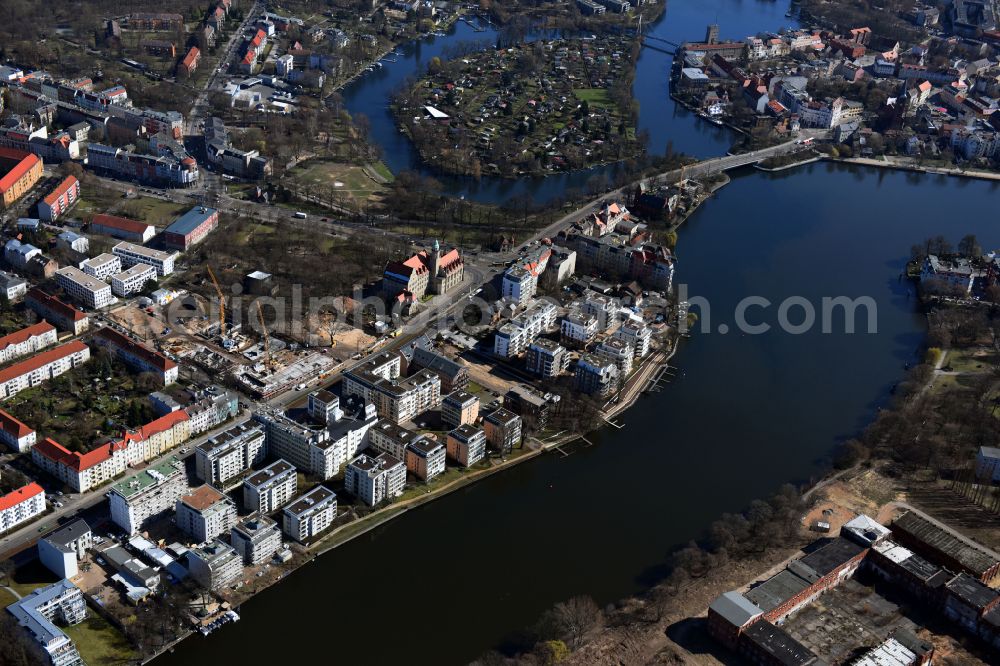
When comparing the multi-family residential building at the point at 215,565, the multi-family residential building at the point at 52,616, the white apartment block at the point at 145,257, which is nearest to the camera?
the multi-family residential building at the point at 52,616

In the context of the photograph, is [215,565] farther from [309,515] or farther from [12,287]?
[12,287]

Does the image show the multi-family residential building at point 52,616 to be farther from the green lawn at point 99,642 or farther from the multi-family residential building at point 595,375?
the multi-family residential building at point 595,375

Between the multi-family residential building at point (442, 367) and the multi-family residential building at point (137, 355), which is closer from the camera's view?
the multi-family residential building at point (137, 355)

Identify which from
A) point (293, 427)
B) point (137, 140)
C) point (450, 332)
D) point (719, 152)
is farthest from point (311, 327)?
point (719, 152)

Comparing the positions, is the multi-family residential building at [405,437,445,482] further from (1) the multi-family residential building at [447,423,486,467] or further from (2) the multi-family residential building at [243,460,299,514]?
(2) the multi-family residential building at [243,460,299,514]

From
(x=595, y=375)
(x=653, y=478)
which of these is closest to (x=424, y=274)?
(x=595, y=375)

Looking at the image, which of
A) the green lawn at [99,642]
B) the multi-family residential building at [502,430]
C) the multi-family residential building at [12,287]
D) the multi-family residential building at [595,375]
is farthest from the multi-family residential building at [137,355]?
the multi-family residential building at [595,375]
